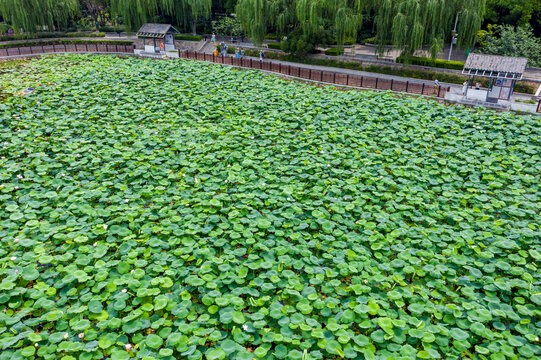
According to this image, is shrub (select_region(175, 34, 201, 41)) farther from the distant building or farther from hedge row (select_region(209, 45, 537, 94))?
hedge row (select_region(209, 45, 537, 94))

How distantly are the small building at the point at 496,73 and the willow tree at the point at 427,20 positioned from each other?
4.27m

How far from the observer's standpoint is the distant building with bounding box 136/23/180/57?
2512 cm

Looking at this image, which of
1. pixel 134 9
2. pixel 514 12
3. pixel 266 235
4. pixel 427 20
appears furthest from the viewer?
pixel 134 9

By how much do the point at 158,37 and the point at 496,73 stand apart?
20.4 m

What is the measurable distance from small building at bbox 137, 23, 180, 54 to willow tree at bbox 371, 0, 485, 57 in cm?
1409

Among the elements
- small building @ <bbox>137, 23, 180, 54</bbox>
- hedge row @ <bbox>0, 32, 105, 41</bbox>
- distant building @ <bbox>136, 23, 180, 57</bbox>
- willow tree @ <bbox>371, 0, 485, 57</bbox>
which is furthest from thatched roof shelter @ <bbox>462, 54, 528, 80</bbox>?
hedge row @ <bbox>0, 32, 105, 41</bbox>

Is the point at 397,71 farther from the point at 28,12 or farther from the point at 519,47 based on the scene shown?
the point at 28,12

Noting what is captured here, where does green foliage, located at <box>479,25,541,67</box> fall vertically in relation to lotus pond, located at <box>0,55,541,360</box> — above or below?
above

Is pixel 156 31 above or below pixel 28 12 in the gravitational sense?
below

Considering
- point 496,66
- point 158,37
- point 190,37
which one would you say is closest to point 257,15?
point 158,37

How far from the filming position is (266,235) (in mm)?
6816

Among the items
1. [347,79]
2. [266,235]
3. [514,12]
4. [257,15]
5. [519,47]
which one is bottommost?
[266,235]

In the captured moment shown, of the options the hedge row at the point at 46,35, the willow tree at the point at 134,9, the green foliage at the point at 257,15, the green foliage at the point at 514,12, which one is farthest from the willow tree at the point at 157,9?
the green foliage at the point at 514,12

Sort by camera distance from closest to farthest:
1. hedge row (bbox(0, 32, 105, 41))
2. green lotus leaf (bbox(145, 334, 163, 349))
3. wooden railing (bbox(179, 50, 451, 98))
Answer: green lotus leaf (bbox(145, 334, 163, 349)), wooden railing (bbox(179, 50, 451, 98)), hedge row (bbox(0, 32, 105, 41))
